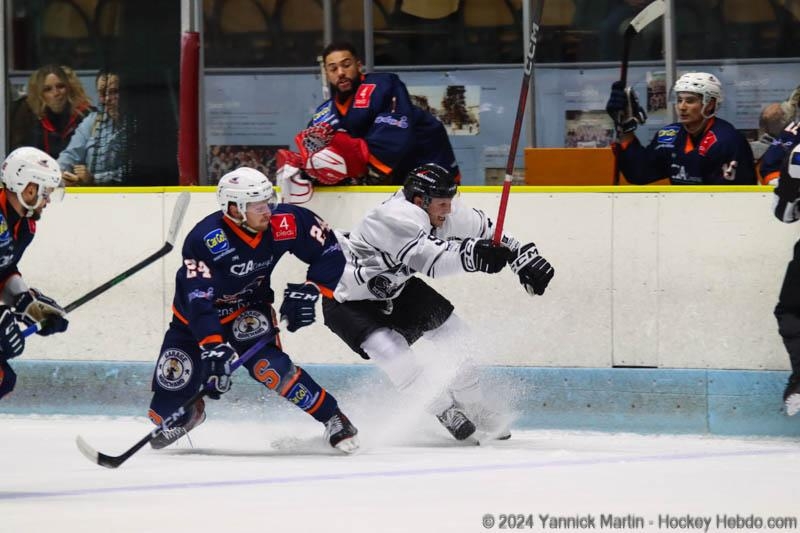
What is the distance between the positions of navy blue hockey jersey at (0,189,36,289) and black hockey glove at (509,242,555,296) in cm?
168

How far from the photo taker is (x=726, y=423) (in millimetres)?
6207

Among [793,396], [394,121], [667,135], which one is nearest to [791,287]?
[793,396]

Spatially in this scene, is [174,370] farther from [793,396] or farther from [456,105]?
[793,396]

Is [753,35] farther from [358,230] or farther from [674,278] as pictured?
[358,230]

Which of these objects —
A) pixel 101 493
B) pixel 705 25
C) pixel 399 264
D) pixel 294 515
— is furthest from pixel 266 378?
pixel 705 25

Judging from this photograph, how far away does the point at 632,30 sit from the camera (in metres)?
6.57

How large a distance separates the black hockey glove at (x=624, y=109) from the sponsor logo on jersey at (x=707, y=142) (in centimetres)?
29

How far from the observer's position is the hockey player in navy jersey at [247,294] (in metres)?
5.79

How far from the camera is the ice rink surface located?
4.17 m

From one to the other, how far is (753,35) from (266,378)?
2463mm

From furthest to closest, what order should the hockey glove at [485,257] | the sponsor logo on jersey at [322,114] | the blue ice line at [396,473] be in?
1. the sponsor logo on jersey at [322,114]
2. the hockey glove at [485,257]
3. the blue ice line at [396,473]

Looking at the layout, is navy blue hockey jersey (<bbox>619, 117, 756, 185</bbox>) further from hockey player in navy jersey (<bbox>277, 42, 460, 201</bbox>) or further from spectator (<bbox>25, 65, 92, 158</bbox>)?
spectator (<bbox>25, 65, 92, 158</bbox>)

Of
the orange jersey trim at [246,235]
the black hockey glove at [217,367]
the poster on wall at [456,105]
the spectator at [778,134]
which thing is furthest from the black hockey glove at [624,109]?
the black hockey glove at [217,367]

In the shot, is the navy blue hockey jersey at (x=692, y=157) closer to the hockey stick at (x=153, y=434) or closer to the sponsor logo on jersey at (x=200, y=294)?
the hockey stick at (x=153, y=434)
